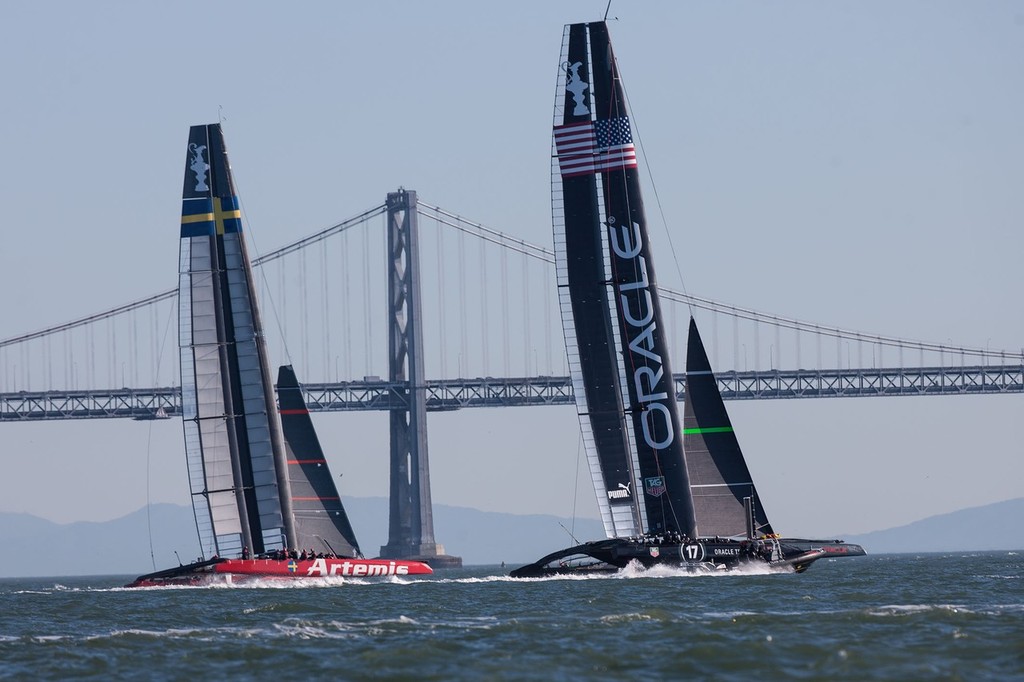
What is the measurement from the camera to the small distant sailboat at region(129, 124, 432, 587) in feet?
101

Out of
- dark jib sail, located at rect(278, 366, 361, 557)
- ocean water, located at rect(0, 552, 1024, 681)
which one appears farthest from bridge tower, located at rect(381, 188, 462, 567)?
ocean water, located at rect(0, 552, 1024, 681)

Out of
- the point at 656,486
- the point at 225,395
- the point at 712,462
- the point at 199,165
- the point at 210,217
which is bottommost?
the point at 656,486

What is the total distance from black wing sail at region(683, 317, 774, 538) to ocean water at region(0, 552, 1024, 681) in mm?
2130

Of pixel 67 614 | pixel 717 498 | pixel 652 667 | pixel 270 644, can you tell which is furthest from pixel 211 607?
pixel 652 667

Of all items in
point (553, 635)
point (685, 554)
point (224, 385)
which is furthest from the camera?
point (224, 385)

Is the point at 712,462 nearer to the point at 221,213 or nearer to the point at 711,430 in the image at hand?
the point at 711,430

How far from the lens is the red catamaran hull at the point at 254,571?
95.9 ft

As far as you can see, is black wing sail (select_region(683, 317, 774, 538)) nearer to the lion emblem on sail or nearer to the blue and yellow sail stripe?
the blue and yellow sail stripe

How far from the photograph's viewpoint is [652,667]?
48.2 feet

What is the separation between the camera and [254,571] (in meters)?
29.5

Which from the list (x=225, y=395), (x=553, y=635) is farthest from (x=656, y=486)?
(x=553, y=635)

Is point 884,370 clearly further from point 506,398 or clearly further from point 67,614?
point 67,614

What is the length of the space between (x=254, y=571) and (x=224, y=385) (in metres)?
3.32

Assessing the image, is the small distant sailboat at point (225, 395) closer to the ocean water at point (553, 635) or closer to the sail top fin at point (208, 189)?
the sail top fin at point (208, 189)
